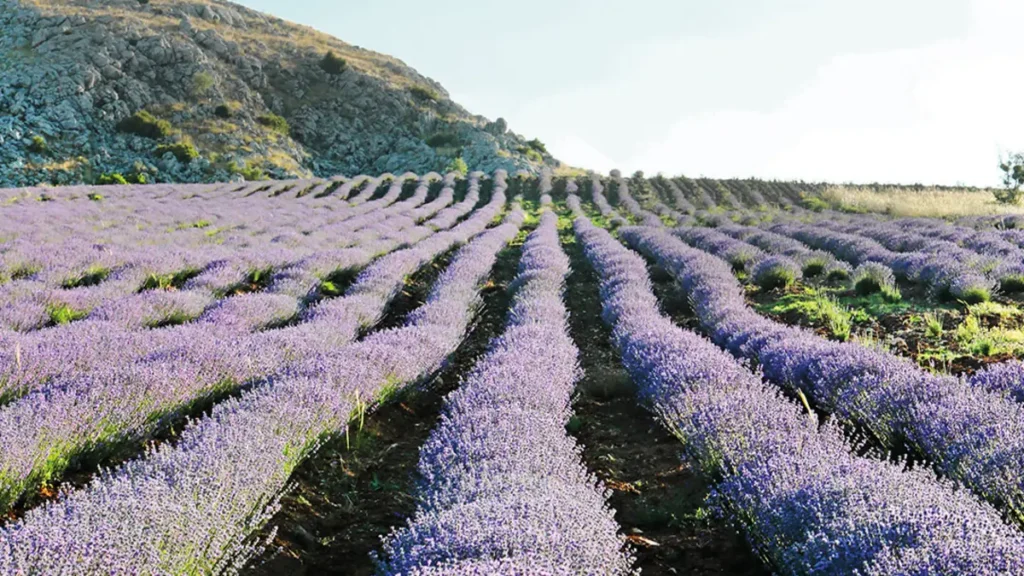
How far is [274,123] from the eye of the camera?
42375 mm

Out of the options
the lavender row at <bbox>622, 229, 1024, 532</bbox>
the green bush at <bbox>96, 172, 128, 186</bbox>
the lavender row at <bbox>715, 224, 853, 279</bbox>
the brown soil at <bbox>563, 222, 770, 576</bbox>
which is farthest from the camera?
the green bush at <bbox>96, 172, 128, 186</bbox>

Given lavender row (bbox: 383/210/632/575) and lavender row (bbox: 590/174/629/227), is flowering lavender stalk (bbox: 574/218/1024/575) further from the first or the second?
lavender row (bbox: 590/174/629/227)

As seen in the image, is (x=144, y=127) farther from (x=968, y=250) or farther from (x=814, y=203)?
(x=968, y=250)

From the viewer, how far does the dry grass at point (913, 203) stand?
Result: 1984 cm

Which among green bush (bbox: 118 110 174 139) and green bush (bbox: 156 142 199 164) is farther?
green bush (bbox: 118 110 174 139)

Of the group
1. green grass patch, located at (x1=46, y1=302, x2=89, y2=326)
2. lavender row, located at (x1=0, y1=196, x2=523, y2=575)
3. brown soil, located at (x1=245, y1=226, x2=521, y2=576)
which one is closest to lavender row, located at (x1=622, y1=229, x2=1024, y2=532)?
brown soil, located at (x1=245, y1=226, x2=521, y2=576)

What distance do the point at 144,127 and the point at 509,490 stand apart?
39094 mm

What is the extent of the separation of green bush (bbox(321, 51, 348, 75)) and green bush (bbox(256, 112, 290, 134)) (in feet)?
30.6

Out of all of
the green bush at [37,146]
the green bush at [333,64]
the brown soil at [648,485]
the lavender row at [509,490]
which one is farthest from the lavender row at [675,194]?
the green bush at [333,64]

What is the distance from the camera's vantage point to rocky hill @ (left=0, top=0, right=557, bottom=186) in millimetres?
33656

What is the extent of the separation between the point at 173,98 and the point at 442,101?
16.4 m

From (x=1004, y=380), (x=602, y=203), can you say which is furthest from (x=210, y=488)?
(x=602, y=203)

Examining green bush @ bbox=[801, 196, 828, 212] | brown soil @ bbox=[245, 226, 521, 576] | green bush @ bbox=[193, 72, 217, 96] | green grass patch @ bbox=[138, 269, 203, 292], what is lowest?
brown soil @ bbox=[245, 226, 521, 576]

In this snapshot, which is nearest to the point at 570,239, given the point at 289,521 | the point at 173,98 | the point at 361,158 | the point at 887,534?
the point at 289,521
